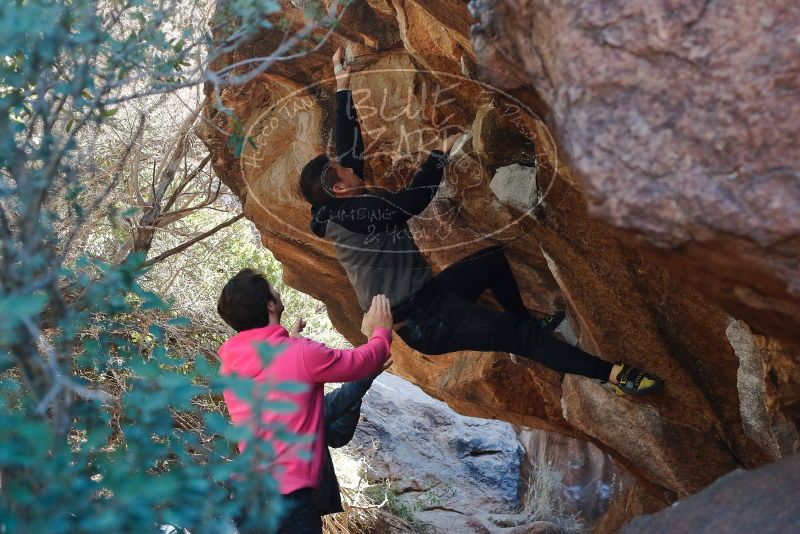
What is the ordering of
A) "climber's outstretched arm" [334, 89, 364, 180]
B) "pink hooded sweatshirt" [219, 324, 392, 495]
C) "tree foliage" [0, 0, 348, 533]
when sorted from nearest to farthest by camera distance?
"tree foliage" [0, 0, 348, 533]
"pink hooded sweatshirt" [219, 324, 392, 495]
"climber's outstretched arm" [334, 89, 364, 180]

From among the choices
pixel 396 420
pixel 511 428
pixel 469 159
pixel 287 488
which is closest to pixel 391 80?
pixel 469 159

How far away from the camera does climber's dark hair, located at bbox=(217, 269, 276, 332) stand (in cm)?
368

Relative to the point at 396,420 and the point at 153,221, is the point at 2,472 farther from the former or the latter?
the point at 396,420

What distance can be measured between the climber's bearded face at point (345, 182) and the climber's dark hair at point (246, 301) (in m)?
1.09

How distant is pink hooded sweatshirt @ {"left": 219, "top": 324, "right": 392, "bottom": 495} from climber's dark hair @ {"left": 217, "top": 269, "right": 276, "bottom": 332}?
0.17 ft

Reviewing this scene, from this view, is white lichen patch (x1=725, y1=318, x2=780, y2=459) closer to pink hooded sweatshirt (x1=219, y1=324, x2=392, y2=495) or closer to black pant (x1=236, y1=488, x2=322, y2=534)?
pink hooded sweatshirt (x1=219, y1=324, x2=392, y2=495)

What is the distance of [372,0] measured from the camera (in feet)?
17.9

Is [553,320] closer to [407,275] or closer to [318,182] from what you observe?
[407,275]

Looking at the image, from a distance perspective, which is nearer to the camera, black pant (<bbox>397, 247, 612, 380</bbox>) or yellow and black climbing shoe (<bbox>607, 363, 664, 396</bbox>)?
black pant (<bbox>397, 247, 612, 380</bbox>)

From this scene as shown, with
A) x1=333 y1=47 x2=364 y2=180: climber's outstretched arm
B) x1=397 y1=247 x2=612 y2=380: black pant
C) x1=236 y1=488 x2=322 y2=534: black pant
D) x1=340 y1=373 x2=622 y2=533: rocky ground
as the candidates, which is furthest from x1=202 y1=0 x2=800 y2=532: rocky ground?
x1=340 y1=373 x2=622 y2=533: rocky ground

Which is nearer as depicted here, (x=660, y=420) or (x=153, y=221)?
(x=660, y=420)

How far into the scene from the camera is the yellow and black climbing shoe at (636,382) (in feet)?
15.7

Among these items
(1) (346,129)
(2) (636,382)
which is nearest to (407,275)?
(1) (346,129)

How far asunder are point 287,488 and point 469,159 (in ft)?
8.12
